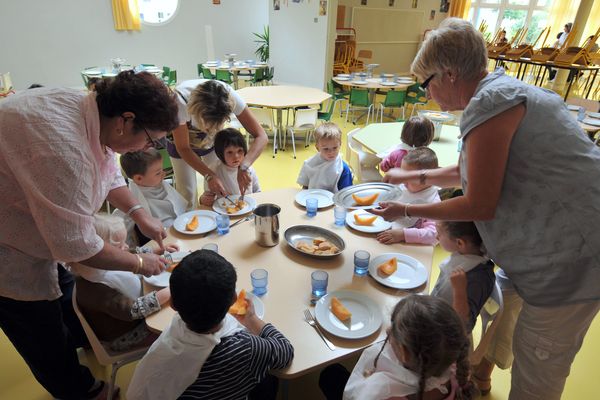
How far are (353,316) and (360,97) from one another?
20.0ft

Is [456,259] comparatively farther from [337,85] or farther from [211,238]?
[337,85]

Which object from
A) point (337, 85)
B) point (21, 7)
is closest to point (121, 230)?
point (337, 85)

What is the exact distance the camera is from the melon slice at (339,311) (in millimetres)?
1483

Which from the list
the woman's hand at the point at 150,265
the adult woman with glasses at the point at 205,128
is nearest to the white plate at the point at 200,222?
the adult woman with glasses at the point at 205,128

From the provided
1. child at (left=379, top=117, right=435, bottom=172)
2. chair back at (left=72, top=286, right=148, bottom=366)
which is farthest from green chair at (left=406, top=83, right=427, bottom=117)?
chair back at (left=72, top=286, right=148, bottom=366)

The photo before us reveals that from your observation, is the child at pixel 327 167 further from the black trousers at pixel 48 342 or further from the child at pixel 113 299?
the black trousers at pixel 48 342

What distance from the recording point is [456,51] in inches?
55.6

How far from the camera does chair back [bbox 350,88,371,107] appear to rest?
6902 millimetres

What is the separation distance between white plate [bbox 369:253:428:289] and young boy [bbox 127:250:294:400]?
2.10 feet

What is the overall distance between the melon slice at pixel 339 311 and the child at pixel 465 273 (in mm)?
469

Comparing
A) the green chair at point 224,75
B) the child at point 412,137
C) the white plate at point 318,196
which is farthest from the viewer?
the green chair at point 224,75

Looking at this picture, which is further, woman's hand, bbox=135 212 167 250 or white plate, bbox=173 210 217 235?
white plate, bbox=173 210 217 235

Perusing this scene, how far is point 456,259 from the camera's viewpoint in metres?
1.66

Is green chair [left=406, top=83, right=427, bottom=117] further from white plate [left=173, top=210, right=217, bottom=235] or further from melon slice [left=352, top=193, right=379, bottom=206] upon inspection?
white plate [left=173, top=210, right=217, bottom=235]
